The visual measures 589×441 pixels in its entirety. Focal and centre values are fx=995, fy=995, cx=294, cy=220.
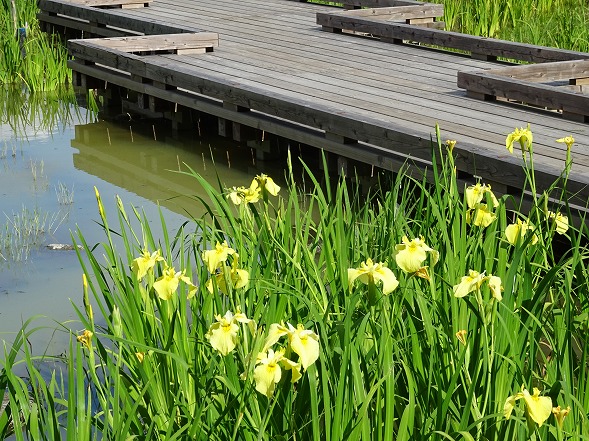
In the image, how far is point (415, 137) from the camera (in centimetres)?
518

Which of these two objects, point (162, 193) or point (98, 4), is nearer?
point (162, 193)

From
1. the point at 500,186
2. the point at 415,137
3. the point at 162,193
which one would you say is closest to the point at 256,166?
the point at 162,193

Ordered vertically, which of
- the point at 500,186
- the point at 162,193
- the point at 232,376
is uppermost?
the point at 232,376

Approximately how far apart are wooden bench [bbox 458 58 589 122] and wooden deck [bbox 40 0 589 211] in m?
0.09

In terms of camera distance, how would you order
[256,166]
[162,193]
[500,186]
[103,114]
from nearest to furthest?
[500,186], [162,193], [256,166], [103,114]

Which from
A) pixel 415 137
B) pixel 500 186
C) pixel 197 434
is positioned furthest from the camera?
pixel 415 137

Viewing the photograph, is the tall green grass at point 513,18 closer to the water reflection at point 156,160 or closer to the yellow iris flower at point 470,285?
the water reflection at point 156,160

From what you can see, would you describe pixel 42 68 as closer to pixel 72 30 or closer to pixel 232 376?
pixel 72 30

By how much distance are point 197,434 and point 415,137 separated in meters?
3.43

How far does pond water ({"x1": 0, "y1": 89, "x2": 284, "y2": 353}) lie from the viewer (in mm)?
4594

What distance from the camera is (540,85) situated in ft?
19.8

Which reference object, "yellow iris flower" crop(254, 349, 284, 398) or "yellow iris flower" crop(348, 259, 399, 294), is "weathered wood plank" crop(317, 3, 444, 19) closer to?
"yellow iris flower" crop(348, 259, 399, 294)

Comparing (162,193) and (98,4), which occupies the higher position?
(98,4)

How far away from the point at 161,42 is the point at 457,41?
2.46 metres
